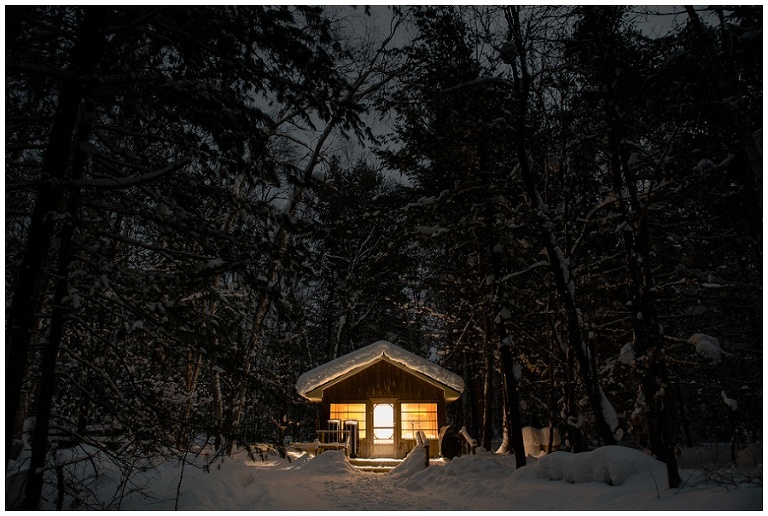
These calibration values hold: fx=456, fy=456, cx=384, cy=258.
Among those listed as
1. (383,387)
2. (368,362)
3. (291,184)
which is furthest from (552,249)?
(383,387)

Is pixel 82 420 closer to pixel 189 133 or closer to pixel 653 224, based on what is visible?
pixel 189 133

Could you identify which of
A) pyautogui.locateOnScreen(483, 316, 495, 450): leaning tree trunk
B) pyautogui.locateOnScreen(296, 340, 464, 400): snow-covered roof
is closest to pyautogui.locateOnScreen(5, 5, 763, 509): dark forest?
pyautogui.locateOnScreen(483, 316, 495, 450): leaning tree trunk

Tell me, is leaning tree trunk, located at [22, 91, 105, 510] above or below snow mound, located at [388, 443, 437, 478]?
above

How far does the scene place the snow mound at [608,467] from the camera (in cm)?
750

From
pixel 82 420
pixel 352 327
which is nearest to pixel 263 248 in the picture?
pixel 82 420

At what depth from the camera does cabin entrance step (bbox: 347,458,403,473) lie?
1563 centimetres

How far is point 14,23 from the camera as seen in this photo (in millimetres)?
4113

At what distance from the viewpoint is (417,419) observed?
768 inches

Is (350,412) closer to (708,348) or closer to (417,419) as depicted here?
(417,419)

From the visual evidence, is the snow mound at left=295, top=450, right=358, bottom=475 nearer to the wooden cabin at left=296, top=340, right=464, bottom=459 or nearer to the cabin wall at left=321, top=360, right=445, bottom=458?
the wooden cabin at left=296, top=340, right=464, bottom=459

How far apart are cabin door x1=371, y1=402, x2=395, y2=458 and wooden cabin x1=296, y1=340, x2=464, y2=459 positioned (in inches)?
1.6

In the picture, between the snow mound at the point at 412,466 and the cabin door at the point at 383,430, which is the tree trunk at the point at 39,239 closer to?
the snow mound at the point at 412,466

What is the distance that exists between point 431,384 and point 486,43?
13072mm

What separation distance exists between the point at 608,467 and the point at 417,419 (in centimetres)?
1256
